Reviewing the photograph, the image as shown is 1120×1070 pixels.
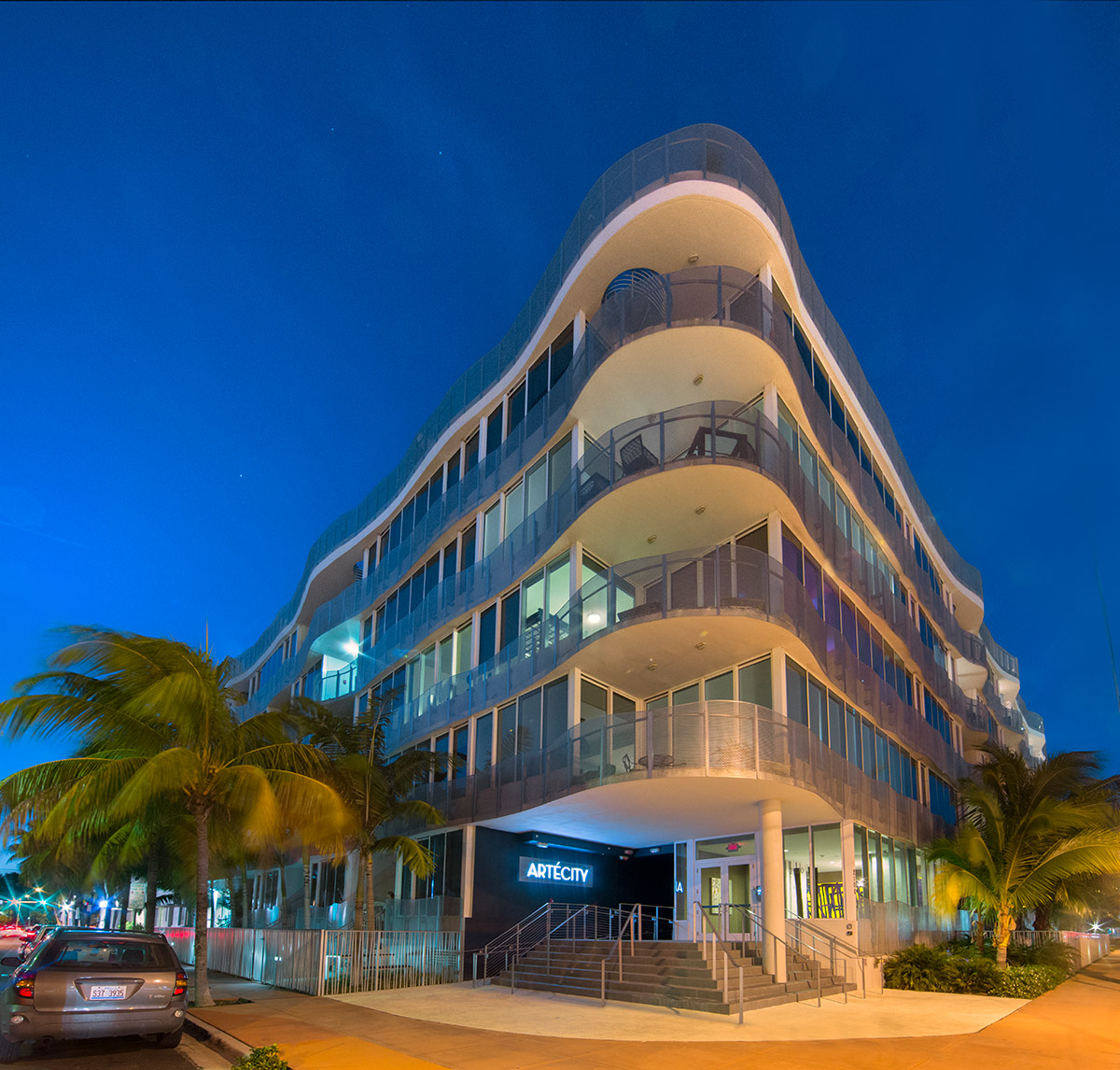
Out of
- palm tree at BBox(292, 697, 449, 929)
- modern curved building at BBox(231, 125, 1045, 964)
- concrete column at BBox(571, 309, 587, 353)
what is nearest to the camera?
modern curved building at BBox(231, 125, 1045, 964)

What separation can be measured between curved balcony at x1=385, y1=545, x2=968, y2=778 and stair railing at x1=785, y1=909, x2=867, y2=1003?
5033mm

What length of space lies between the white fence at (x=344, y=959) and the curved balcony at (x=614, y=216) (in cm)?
1409

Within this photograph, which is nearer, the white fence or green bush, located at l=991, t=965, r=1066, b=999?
the white fence

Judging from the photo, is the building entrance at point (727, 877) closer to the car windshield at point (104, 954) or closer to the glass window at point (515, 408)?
the glass window at point (515, 408)

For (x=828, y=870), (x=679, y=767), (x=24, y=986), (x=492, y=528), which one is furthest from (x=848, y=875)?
(x=24, y=986)

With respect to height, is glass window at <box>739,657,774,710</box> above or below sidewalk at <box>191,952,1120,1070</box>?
above

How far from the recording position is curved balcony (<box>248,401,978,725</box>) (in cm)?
1798

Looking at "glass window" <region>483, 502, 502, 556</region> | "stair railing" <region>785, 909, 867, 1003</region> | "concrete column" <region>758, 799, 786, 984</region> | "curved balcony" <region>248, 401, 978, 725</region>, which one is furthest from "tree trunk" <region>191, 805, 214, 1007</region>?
"stair railing" <region>785, 909, 867, 1003</region>

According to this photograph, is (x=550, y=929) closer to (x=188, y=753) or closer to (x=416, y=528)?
(x=188, y=753)

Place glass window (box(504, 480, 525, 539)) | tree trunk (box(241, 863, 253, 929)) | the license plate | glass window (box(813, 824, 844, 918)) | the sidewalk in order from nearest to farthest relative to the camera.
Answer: the license plate → the sidewalk → glass window (box(813, 824, 844, 918)) → glass window (box(504, 480, 525, 539)) → tree trunk (box(241, 863, 253, 929))

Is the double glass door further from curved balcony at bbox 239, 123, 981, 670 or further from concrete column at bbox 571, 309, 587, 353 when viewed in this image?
curved balcony at bbox 239, 123, 981, 670

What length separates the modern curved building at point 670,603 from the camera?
17.6 m

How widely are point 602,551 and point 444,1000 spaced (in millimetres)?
9407

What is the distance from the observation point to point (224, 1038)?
468 inches
